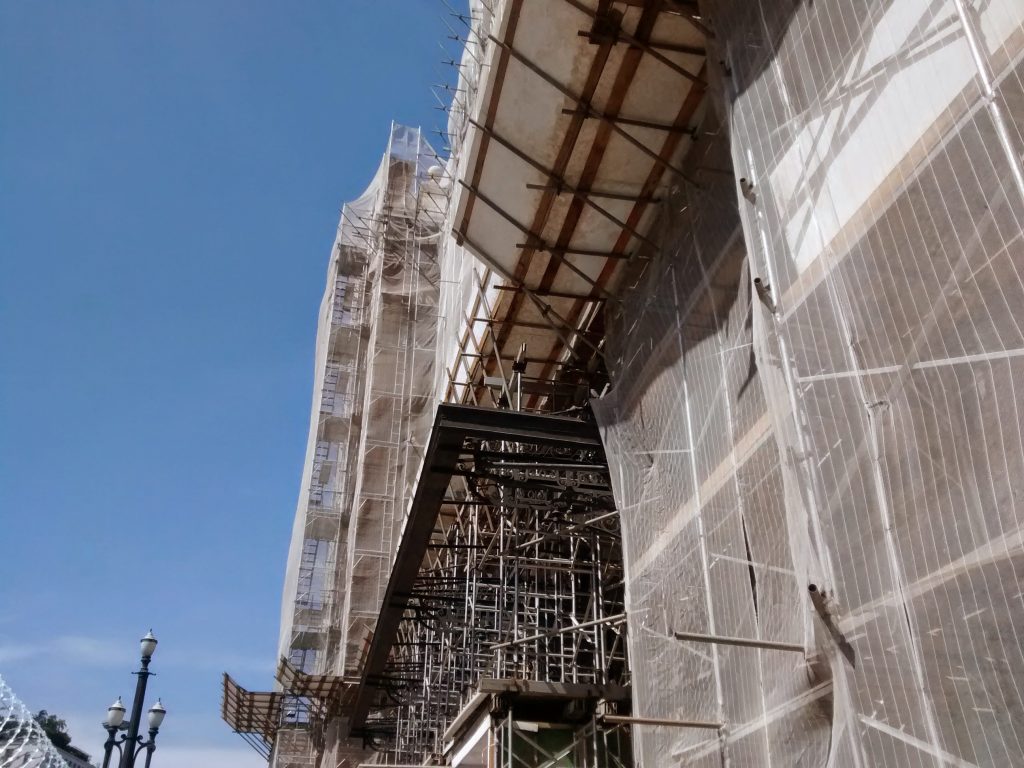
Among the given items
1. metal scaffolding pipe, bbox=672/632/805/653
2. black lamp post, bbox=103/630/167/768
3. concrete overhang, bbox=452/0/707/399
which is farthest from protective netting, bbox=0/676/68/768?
metal scaffolding pipe, bbox=672/632/805/653

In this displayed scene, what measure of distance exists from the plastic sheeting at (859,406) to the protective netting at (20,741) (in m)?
12.5

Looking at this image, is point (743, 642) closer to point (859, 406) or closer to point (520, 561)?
point (859, 406)

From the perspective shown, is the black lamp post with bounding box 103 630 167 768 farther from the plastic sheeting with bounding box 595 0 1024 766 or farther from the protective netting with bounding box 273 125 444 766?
the protective netting with bounding box 273 125 444 766

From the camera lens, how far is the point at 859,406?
192 inches

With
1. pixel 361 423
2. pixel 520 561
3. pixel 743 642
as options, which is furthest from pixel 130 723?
pixel 361 423

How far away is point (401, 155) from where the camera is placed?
1282 inches

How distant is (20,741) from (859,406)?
16.7 m

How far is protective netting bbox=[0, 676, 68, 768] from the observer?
1534cm

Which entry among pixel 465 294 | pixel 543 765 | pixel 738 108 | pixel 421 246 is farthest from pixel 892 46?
pixel 421 246

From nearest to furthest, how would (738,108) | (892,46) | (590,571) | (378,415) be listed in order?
1. (892,46)
2. (738,108)
3. (590,571)
4. (378,415)

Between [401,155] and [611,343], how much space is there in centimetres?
2390

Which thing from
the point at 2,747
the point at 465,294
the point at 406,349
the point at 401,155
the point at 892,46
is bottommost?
the point at 2,747

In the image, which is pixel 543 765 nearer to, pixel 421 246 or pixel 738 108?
pixel 738 108

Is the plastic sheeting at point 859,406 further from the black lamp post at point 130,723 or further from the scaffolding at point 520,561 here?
the black lamp post at point 130,723
